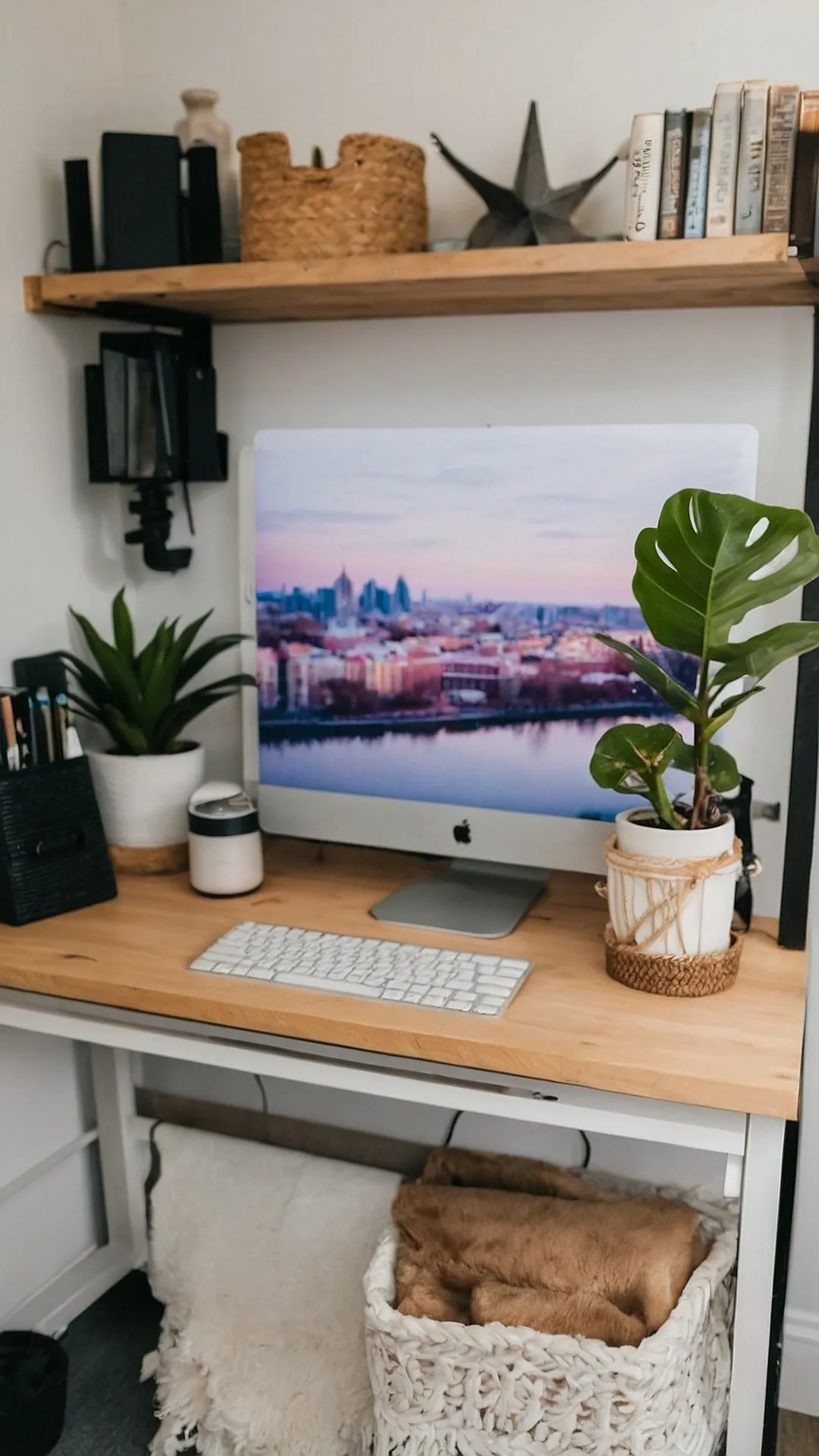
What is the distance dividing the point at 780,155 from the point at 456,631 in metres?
0.64

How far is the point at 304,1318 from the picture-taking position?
5.59 ft

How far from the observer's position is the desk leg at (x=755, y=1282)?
1187 millimetres

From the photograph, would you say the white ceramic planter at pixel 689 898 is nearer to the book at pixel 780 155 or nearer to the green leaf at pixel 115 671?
the book at pixel 780 155

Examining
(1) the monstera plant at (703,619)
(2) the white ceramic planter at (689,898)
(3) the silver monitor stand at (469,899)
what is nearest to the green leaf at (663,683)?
(1) the monstera plant at (703,619)

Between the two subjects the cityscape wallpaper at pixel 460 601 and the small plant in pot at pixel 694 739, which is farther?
the cityscape wallpaper at pixel 460 601

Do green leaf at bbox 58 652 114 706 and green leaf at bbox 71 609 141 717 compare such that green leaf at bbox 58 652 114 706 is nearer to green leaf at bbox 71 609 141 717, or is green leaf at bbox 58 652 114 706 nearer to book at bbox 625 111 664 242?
green leaf at bbox 71 609 141 717

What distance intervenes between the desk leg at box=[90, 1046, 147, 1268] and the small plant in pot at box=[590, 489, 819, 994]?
93 centimetres

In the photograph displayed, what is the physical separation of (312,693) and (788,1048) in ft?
2.54

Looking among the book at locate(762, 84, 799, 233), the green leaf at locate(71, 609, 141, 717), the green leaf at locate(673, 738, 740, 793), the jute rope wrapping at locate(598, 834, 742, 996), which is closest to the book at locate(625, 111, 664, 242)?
the book at locate(762, 84, 799, 233)

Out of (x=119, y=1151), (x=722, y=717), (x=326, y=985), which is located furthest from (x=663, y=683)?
(x=119, y=1151)

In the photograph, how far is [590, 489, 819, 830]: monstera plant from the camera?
47.6 inches

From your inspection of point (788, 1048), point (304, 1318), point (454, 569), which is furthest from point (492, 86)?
point (304, 1318)

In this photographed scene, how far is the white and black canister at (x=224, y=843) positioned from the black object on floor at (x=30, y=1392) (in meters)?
0.69

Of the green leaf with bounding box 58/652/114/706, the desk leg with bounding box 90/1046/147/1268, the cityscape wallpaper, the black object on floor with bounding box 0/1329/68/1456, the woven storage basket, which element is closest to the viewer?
the woven storage basket
